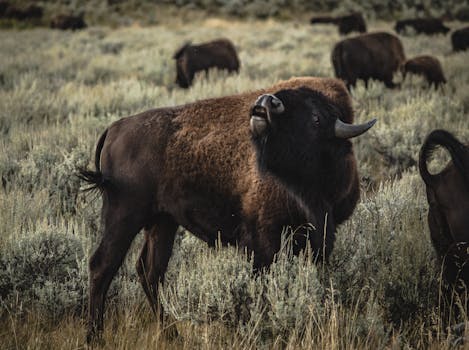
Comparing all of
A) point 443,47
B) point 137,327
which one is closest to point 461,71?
point 443,47

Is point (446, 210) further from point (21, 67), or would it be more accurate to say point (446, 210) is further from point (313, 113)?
point (21, 67)

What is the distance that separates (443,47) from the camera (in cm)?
2483

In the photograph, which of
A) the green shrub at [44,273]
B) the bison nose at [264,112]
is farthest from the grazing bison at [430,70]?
the green shrub at [44,273]

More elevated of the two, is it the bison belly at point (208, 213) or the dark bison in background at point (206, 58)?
the bison belly at point (208, 213)

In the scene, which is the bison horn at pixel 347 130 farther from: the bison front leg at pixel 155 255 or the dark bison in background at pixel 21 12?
the dark bison in background at pixel 21 12

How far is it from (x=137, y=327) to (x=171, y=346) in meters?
0.60

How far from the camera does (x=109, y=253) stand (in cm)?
390

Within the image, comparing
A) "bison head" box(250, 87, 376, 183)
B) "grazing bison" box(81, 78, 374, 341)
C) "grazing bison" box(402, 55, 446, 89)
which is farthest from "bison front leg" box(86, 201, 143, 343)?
"grazing bison" box(402, 55, 446, 89)

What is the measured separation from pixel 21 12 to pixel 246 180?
46.5 metres

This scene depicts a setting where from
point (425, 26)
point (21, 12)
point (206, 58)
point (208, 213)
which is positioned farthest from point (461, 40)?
point (21, 12)

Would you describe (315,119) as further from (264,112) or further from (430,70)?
(430,70)

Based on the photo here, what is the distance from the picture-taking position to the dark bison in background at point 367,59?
15016 millimetres

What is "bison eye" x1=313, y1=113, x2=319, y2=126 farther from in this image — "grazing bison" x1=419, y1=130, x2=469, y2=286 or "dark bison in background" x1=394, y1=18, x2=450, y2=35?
"dark bison in background" x1=394, y1=18, x2=450, y2=35

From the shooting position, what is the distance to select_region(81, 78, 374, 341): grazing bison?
11.8 ft
